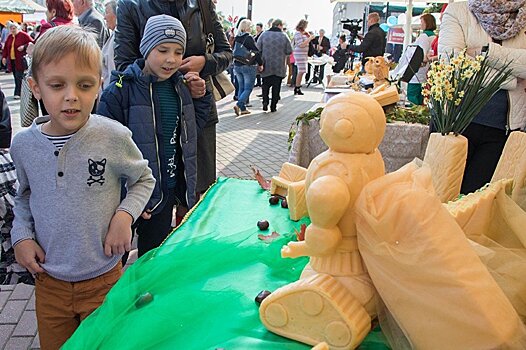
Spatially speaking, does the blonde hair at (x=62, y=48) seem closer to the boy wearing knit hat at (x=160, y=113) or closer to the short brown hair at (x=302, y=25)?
the boy wearing knit hat at (x=160, y=113)

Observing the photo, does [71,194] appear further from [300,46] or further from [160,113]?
[300,46]

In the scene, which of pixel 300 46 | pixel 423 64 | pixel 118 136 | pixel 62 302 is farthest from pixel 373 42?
pixel 62 302

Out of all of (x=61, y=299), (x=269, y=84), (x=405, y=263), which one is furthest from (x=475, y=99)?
(x=269, y=84)

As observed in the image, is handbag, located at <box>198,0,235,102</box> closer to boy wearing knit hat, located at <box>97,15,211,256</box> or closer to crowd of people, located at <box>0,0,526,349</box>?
crowd of people, located at <box>0,0,526,349</box>

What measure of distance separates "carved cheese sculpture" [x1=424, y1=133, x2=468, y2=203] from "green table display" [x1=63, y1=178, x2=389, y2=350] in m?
0.48

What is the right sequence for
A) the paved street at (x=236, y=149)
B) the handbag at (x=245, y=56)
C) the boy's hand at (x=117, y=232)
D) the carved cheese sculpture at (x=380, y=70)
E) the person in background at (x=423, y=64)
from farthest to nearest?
the handbag at (x=245, y=56)
the person in background at (x=423, y=64)
the carved cheese sculpture at (x=380, y=70)
the paved street at (x=236, y=149)
the boy's hand at (x=117, y=232)

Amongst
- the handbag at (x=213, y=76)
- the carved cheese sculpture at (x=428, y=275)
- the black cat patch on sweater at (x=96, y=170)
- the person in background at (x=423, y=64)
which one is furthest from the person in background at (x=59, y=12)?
the person in background at (x=423, y=64)

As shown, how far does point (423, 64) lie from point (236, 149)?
247 centimetres

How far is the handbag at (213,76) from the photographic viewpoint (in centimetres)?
253

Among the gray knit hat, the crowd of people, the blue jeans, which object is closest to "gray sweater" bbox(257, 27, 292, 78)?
the blue jeans

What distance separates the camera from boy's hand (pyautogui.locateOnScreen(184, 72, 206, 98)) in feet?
7.53

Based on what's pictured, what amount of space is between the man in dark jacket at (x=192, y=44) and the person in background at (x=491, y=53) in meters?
1.18

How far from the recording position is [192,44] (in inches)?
97.5

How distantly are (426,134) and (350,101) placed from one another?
7.57ft
